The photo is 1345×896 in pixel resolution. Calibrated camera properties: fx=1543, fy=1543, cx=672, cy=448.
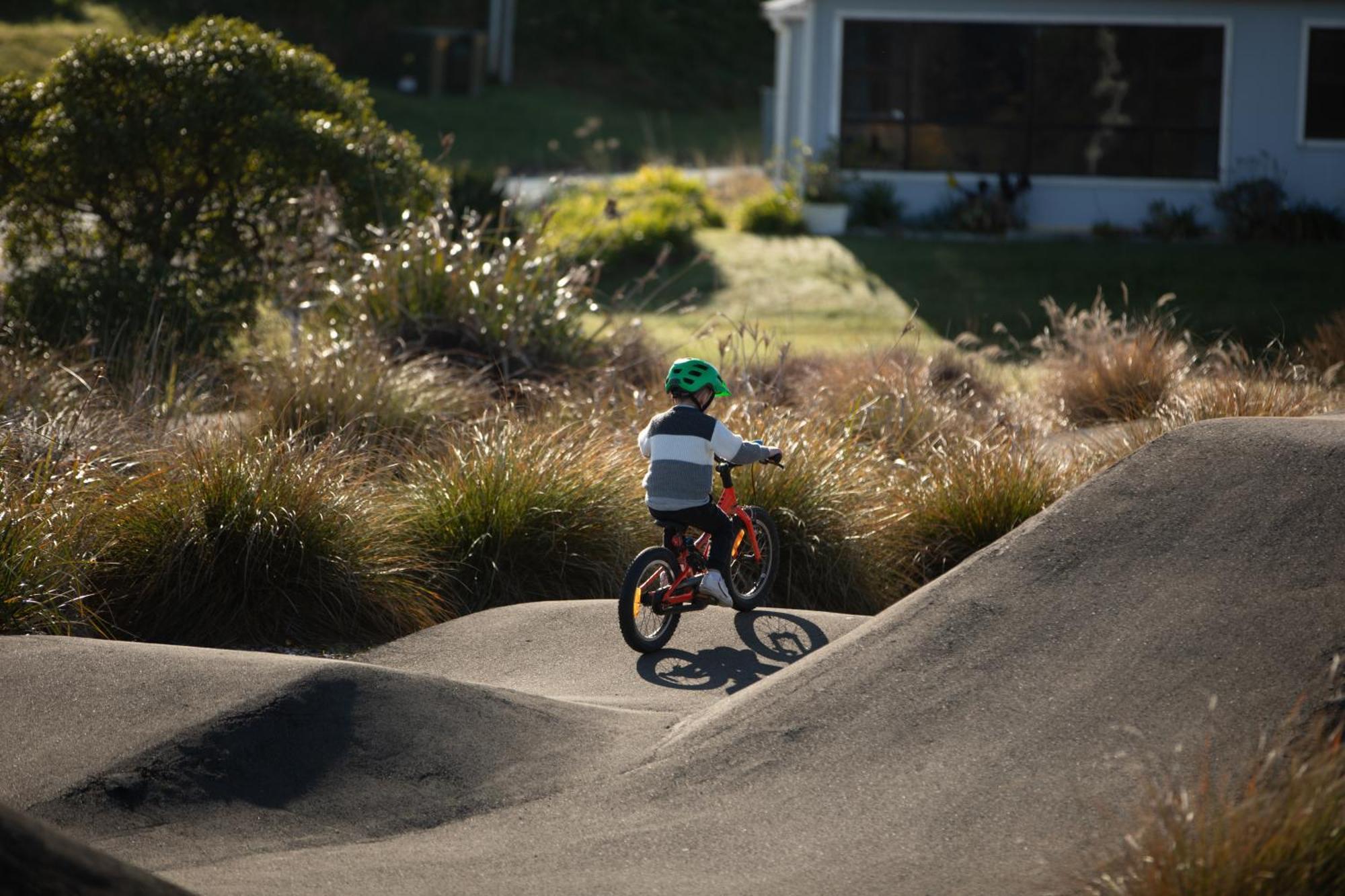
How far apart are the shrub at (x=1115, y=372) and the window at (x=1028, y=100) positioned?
9.99 meters

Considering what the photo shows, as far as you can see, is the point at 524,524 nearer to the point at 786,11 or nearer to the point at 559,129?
the point at 786,11

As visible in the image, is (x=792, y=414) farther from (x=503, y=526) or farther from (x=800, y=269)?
(x=800, y=269)

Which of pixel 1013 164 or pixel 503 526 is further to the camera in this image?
pixel 1013 164

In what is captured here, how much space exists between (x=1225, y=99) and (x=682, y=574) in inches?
625

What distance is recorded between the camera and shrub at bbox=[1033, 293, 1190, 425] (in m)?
9.72

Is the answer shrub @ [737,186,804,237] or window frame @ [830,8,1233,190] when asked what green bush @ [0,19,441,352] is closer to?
shrub @ [737,186,804,237]

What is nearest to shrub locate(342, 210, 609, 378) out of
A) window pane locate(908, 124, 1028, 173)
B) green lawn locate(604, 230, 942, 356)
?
green lawn locate(604, 230, 942, 356)

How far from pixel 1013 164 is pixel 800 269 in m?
4.61

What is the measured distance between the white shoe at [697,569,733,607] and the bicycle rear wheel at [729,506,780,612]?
19 cm

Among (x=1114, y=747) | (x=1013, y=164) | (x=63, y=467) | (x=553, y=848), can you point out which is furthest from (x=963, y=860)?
(x=1013, y=164)

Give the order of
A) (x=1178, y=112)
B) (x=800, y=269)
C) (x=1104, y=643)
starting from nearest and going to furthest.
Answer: (x=1104, y=643)
(x=800, y=269)
(x=1178, y=112)

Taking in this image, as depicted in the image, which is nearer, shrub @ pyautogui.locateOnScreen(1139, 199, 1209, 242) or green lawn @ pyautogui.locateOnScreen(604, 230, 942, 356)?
green lawn @ pyautogui.locateOnScreen(604, 230, 942, 356)

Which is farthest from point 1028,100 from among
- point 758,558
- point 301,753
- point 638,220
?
point 301,753

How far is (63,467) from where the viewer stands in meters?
6.85
